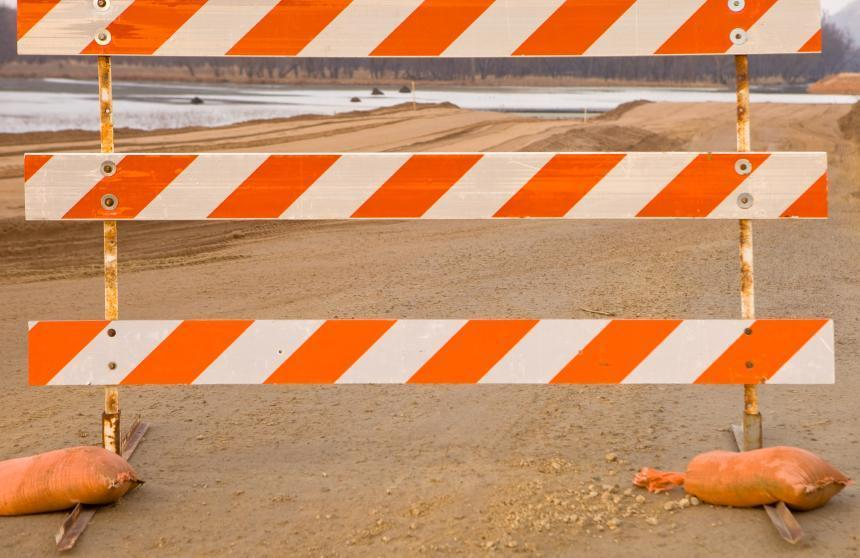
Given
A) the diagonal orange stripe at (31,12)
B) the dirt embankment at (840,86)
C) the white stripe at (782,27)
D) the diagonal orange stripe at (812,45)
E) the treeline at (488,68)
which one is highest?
the diagonal orange stripe at (31,12)

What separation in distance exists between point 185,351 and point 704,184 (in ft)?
7.71

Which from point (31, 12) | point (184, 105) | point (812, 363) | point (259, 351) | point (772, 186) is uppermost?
point (31, 12)

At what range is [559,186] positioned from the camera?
16.3 ft

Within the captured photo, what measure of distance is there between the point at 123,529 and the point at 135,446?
1047 millimetres

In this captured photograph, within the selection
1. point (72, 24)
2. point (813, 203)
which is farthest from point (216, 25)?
point (813, 203)

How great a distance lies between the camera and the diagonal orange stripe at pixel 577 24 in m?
5.02

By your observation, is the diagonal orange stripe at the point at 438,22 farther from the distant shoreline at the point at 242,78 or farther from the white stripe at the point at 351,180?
the distant shoreline at the point at 242,78

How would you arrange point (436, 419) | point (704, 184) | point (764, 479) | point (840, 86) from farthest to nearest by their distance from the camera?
1. point (840, 86)
2. point (436, 419)
3. point (704, 184)
4. point (764, 479)

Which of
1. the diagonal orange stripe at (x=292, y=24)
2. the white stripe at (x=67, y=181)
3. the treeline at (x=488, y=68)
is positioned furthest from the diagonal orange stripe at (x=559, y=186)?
the treeline at (x=488, y=68)

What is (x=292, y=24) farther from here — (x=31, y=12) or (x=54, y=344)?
(x=54, y=344)

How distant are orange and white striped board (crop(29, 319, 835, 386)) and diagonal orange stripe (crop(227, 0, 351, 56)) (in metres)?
1.22

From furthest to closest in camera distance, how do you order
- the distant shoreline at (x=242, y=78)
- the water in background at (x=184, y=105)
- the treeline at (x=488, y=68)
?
the treeline at (x=488, y=68)
the distant shoreline at (x=242, y=78)
the water in background at (x=184, y=105)

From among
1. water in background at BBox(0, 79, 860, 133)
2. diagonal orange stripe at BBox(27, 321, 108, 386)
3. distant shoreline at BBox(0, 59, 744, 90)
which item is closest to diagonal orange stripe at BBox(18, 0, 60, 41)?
diagonal orange stripe at BBox(27, 321, 108, 386)

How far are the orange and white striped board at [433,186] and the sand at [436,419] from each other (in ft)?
4.01
